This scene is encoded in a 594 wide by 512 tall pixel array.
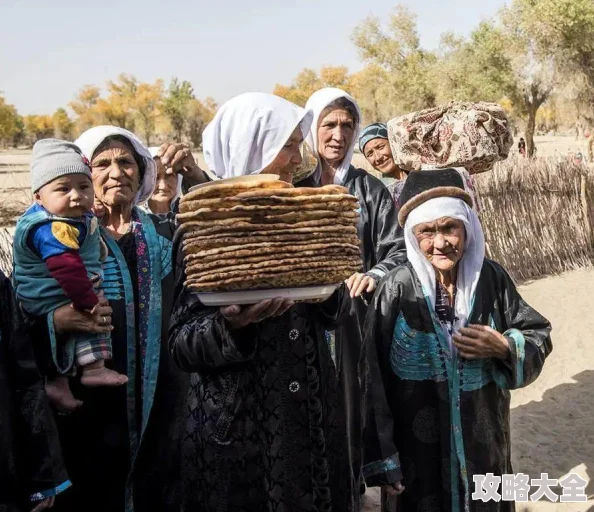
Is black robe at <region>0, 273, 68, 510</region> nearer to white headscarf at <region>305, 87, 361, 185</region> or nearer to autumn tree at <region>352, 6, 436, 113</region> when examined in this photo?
white headscarf at <region>305, 87, 361, 185</region>

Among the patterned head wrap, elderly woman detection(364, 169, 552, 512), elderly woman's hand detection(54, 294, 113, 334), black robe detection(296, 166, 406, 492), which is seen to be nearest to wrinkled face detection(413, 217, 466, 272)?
elderly woman detection(364, 169, 552, 512)

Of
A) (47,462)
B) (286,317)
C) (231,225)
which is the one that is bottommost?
(47,462)

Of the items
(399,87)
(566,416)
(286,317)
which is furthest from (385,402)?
(399,87)

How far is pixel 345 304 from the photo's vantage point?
74.8 inches

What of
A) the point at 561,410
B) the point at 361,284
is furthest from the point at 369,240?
the point at 561,410

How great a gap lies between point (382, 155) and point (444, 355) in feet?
7.94

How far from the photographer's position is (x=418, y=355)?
8.01 ft

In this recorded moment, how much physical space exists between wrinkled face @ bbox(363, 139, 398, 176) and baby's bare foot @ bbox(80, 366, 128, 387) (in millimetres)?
2953

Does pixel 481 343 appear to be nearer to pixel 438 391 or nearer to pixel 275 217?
pixel 438 391

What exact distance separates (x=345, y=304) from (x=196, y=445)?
0.63 m

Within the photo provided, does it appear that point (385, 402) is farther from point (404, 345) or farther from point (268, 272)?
point (268, 272)

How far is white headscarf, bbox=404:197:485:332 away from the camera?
2.39 meters

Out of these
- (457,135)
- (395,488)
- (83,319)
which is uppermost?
(457,135)

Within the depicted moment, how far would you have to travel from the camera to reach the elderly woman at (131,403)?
7.20 feet
